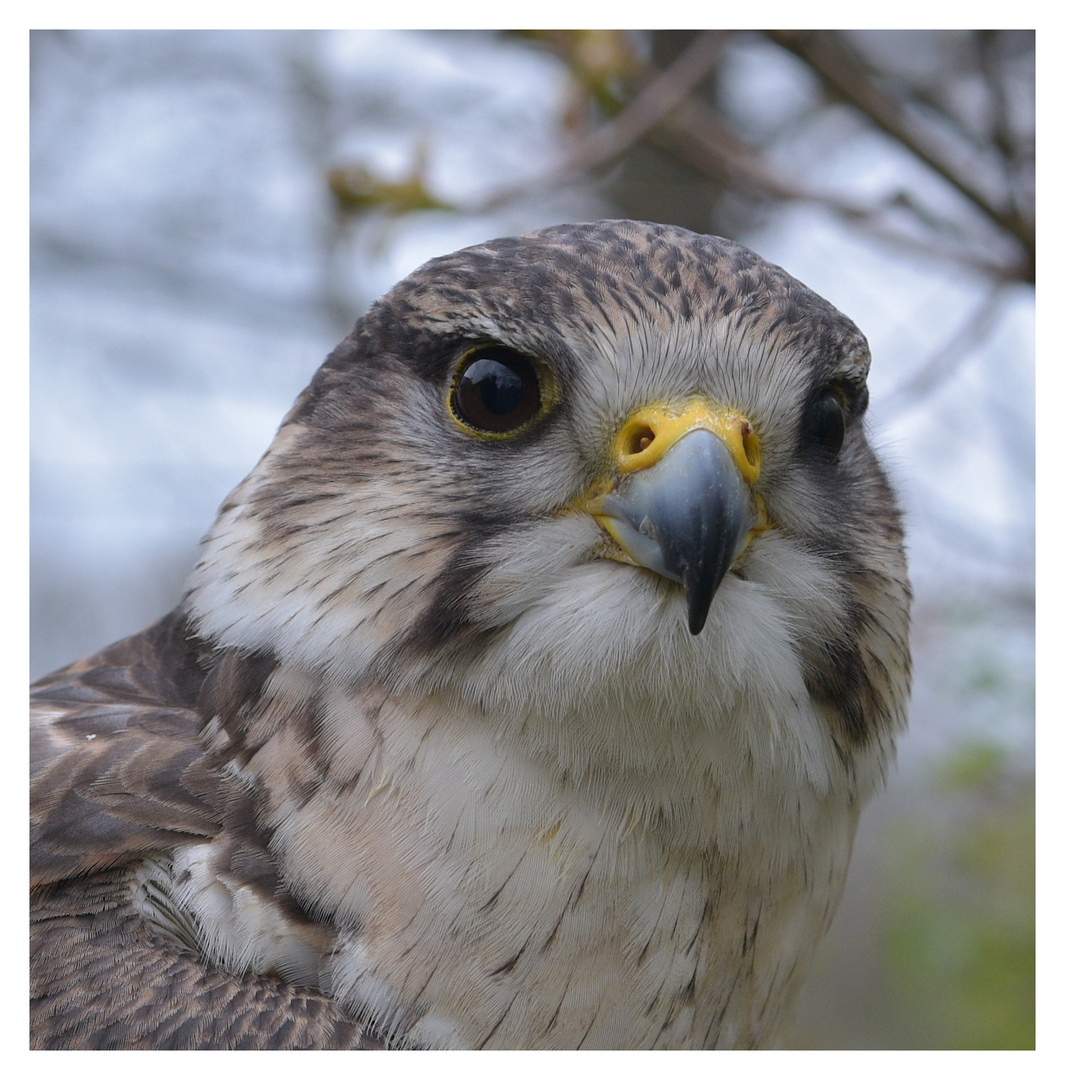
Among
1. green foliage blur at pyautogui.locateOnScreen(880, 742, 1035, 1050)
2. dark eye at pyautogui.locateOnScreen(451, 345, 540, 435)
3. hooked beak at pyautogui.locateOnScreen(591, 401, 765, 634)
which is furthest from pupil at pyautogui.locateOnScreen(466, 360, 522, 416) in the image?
green foliage blur at pyautogui.locateOnScreen(880, 742, 1035, 1050)

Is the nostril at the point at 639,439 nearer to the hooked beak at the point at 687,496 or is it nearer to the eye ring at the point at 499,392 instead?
the hooked beak at the point at 687,496

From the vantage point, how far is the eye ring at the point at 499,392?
2.06 meters

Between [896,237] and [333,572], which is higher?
[896,237]

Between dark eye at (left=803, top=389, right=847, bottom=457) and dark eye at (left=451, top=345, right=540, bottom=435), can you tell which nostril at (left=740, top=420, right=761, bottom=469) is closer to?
dark eye at (left=803, top=389, right=847, bottom=457)

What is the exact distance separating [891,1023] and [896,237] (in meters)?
3.46

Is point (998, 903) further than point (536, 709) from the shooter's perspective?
Yes

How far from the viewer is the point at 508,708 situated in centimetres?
204

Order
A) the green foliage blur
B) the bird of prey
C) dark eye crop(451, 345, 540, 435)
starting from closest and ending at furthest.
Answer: the bird of prey → dark eye crop(451, 345, 540, 435) → the green foliage blur

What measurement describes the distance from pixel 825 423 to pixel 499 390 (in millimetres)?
649

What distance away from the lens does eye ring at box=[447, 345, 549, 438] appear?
6.75 feet

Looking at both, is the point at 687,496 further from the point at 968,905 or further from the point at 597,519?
the point at 968,905

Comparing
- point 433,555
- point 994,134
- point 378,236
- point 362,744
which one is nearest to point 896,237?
point 994,134

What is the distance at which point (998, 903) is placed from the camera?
364 cm
